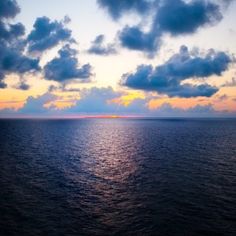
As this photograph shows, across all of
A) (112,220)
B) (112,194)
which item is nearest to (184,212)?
(112,220)

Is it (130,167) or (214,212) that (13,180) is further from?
(214,212)

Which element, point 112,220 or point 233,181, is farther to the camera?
point 233,181

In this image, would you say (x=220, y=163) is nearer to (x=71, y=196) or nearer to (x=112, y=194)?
(x=112, y=194)

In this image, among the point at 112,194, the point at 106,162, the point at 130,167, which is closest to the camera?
the point at 112,194

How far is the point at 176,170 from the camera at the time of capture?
182 feet

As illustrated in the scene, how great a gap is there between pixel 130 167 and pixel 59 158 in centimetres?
2299

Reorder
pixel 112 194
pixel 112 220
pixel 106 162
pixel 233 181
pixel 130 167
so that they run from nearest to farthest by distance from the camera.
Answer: pixel 112 220 → pixel 112 194 → pixel 233 181 → pixel 130 167 → pixel 106 162

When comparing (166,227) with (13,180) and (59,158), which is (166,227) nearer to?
(13,180)

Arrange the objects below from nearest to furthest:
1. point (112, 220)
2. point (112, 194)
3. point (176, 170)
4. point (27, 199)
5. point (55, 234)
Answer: point (55, 234) → point (112, 220) → point (27, 199) → point (112, 194) → point (176, 170)

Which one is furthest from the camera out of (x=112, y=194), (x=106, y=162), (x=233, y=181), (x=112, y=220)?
(x=106, y=162)

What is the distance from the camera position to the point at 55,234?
27078 mm

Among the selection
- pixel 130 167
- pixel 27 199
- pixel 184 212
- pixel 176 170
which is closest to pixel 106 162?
pixel 130 167

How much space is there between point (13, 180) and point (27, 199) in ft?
38.2

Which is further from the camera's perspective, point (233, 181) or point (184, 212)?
point (233, 181)
